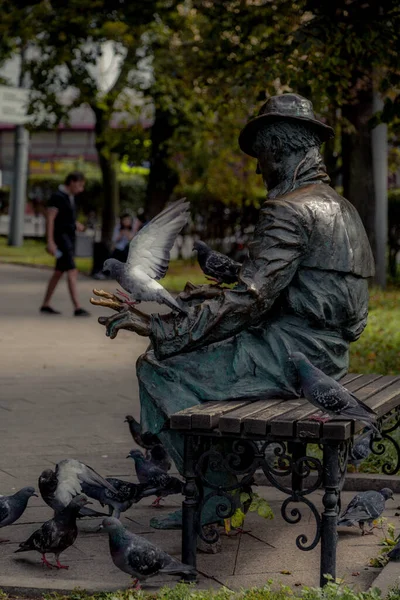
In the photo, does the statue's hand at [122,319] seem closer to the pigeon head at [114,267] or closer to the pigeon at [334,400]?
the pigeon head at [114,267]

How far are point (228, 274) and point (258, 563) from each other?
1.37m

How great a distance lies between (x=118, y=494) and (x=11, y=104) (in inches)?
767

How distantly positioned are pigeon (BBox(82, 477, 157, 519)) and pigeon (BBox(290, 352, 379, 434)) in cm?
127

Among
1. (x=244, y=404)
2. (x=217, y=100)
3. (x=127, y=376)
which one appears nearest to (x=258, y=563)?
(x=244, y=404)

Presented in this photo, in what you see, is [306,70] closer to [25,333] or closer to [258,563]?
[25,333]

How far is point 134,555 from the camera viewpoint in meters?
4.74

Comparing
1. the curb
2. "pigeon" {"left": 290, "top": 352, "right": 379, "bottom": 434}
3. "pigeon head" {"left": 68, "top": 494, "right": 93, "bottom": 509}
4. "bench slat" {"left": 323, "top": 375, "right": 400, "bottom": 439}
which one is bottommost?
the curb

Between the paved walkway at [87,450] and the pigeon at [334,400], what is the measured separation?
0.76 m

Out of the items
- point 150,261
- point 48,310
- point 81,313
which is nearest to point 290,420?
point 150,261

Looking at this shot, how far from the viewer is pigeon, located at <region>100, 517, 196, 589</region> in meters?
4.75

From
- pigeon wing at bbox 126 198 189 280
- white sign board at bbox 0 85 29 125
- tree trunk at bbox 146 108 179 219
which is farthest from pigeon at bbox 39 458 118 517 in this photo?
tree trunk at bbox 146 108 179 219

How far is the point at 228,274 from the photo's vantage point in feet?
19.0

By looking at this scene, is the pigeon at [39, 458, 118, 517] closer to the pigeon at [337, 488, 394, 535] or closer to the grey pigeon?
the pigeon at [337, 488, 394, 535]

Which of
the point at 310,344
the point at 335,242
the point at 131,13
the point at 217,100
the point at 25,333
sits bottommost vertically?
the point at 25,333
